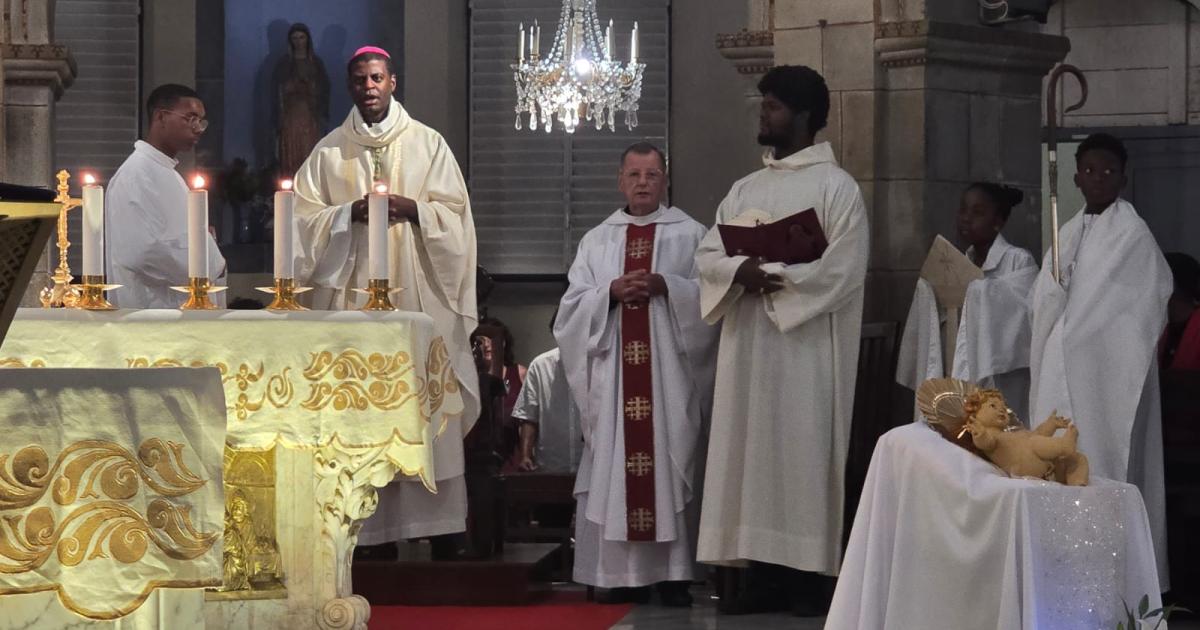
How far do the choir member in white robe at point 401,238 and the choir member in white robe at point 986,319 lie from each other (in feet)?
5.72

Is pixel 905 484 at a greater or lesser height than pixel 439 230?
lesser

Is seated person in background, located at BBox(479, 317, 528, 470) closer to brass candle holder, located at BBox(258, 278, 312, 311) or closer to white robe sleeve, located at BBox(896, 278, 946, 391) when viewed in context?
white robe sleeve, located at BBox(896, 278, 946, 391)

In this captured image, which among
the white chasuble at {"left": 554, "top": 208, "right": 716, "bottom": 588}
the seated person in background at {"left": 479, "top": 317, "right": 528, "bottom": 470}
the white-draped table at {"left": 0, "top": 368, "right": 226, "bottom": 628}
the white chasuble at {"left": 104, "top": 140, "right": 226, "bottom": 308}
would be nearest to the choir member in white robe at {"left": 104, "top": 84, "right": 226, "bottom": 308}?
the white chasuble at {"left": 104, "top": 140, "right": 226, "bottom": 308}

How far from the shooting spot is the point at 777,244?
7.09 metres

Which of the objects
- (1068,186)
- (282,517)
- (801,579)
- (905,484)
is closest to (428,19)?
(1068,186)

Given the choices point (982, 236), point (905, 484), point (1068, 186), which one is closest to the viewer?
point (905, 484)

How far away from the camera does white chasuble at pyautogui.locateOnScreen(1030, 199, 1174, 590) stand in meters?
6.81

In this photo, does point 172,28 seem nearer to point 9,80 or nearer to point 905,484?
point 9,80

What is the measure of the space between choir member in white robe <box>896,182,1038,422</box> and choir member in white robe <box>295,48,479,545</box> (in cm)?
174

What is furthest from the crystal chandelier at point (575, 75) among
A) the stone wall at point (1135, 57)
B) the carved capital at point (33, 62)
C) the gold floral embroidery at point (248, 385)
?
the gold floral embroidery at point (248, 385)

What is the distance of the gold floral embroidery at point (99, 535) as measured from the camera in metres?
3.93

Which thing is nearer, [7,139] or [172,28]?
[7,139]

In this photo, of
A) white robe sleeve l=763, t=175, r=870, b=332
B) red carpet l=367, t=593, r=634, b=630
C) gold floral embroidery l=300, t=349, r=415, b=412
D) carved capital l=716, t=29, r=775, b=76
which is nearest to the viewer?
gold floral embroidery l=300, t=349, r=415, b=412

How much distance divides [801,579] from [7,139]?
4.10m
